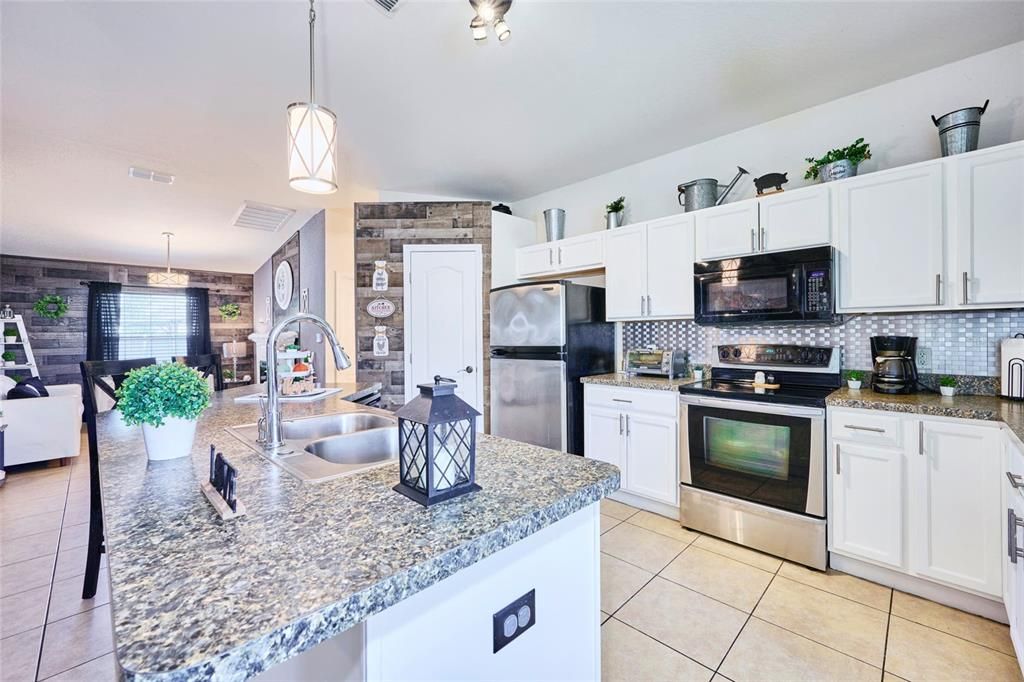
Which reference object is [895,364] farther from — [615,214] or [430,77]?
[430,77]

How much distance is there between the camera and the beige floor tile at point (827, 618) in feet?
5.47

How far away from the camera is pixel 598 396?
3.11 m

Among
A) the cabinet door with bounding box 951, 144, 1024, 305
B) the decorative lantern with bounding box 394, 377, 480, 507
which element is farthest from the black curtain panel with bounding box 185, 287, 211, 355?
the cabinet door with bounding box 951, 144, 1024, 305

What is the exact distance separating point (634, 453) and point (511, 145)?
2.40 meters

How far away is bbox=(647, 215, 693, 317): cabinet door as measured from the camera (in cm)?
288

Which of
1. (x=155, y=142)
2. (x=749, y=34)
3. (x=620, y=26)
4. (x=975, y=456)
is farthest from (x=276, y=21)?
(x=975, y=456)

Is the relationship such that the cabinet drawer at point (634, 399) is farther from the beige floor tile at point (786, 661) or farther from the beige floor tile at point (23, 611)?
the beige floor tile at point (23, 611)

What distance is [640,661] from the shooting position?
1.61 m

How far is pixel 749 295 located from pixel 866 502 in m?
1.22

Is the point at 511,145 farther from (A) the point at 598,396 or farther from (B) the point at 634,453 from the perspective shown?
(B) the point at 634,453

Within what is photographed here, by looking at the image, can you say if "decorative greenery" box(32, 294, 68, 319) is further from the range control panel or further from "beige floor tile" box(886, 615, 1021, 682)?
"beige floor tile" box(886, 615, 1021, 682)

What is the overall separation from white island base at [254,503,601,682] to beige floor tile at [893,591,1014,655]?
1766 mm

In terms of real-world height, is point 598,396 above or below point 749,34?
below

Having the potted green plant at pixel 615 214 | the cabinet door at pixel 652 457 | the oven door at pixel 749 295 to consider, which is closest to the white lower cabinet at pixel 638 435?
the cabinet door at pixel 652 457
